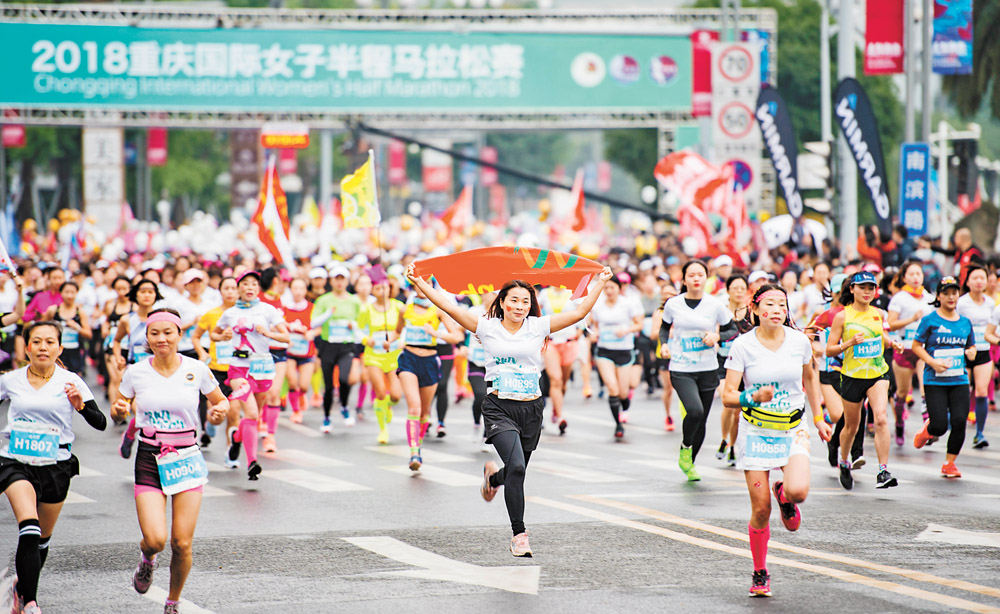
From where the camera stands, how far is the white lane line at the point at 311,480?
12445mm

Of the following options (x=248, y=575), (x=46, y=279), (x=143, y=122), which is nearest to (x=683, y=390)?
(x=248, y=575)

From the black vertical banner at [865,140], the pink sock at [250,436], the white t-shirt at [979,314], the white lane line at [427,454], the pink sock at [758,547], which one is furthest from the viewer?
the black vertical banner at [865,140]

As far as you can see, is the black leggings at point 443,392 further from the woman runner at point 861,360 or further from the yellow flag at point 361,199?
the woman runner at point 861,360

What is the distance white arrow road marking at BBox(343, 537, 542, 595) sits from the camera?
8383 mm

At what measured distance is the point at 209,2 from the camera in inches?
3169

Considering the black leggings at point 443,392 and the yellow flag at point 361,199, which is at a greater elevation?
the yellow flag at point 361,199

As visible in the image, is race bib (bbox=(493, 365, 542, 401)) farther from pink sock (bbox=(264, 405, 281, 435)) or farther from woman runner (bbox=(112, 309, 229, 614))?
pink sock (bbox=(264, 405, 281, 435))

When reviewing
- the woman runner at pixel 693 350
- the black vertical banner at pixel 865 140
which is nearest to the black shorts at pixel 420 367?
the woman runner at pixel 693 350

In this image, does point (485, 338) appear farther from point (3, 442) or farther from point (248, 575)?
point (3, 442)

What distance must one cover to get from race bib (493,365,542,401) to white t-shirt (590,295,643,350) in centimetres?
739

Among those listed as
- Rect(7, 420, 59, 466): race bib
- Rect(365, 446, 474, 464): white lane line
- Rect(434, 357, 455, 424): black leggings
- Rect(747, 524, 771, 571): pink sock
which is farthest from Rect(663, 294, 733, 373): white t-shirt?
Rect(7, 420, 59, 466): race bib

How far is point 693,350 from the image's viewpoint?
42.0ft

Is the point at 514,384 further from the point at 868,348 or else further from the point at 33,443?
the point at 868,348

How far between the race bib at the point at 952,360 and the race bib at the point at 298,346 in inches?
305
